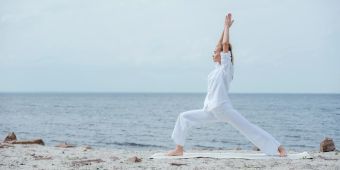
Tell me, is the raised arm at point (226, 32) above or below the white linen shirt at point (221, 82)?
above

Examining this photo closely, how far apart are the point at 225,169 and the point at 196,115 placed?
1.62 metres

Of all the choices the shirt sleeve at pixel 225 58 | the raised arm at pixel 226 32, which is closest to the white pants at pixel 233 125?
the shirt sleeve at pixel 225 58

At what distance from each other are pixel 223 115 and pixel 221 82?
60 cm

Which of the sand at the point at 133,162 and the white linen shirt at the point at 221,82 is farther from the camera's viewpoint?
the white linen shirt at the point at 221,82

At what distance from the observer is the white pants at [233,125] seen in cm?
866

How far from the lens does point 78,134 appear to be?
35.9 metres

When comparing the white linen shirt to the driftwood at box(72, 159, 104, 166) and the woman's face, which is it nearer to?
the woman's face

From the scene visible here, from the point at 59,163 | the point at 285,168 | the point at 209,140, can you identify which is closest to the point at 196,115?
the point at 285,168

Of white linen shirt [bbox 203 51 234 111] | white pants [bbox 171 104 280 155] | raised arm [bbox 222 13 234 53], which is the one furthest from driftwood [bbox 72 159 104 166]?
raised arm [bbox 222 13 234 53]

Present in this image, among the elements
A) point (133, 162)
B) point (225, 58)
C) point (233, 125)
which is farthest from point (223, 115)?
point (133, 162)

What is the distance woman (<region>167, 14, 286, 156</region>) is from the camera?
8609mm

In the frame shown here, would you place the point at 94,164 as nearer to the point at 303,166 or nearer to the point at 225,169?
the point at 225,169

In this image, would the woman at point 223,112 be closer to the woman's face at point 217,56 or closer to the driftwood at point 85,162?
the woman's face at point 217,56

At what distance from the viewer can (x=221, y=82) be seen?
8.61 m
